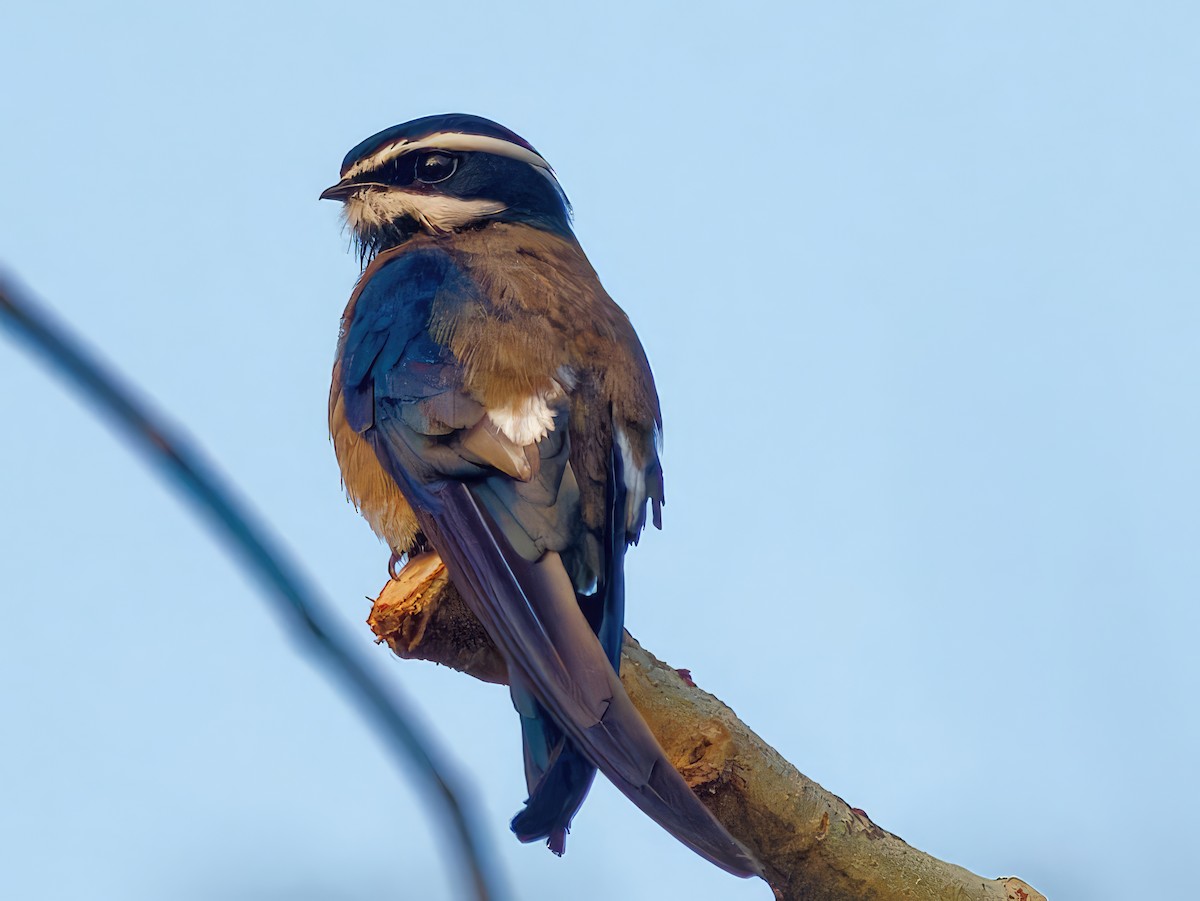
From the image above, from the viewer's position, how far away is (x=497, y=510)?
405 centimetres

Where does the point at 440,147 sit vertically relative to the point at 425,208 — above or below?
above

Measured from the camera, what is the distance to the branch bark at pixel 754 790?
386cm

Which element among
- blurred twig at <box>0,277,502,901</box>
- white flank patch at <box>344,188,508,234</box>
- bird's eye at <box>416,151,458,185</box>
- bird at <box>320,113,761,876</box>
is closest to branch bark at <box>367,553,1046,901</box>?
bird at <box>320,113,761,876</box>

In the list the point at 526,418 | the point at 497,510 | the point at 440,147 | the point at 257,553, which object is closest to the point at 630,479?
the point at 526,418

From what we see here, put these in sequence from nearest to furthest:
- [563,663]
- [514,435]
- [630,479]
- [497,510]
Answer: [563,663] → [497,510] → [514,435] → [630,479]

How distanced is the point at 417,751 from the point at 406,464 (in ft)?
10.3

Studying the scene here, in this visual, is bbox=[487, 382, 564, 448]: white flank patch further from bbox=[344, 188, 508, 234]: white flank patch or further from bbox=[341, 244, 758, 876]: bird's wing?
bbox=[344, 188, 508, 234]: white flank patch

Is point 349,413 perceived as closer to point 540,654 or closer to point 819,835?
point 540,654

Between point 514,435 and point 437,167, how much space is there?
1.77 metres

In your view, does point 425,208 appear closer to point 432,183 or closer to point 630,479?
point 432,183

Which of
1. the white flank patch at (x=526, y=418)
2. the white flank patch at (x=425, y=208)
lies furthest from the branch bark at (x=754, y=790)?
the white flank patch at (x=425, y=208)

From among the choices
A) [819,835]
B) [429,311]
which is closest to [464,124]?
→ [429,311]

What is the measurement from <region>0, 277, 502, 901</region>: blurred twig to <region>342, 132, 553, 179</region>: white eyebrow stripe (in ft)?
15.1

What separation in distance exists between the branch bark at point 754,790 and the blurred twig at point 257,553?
269 centimetres
